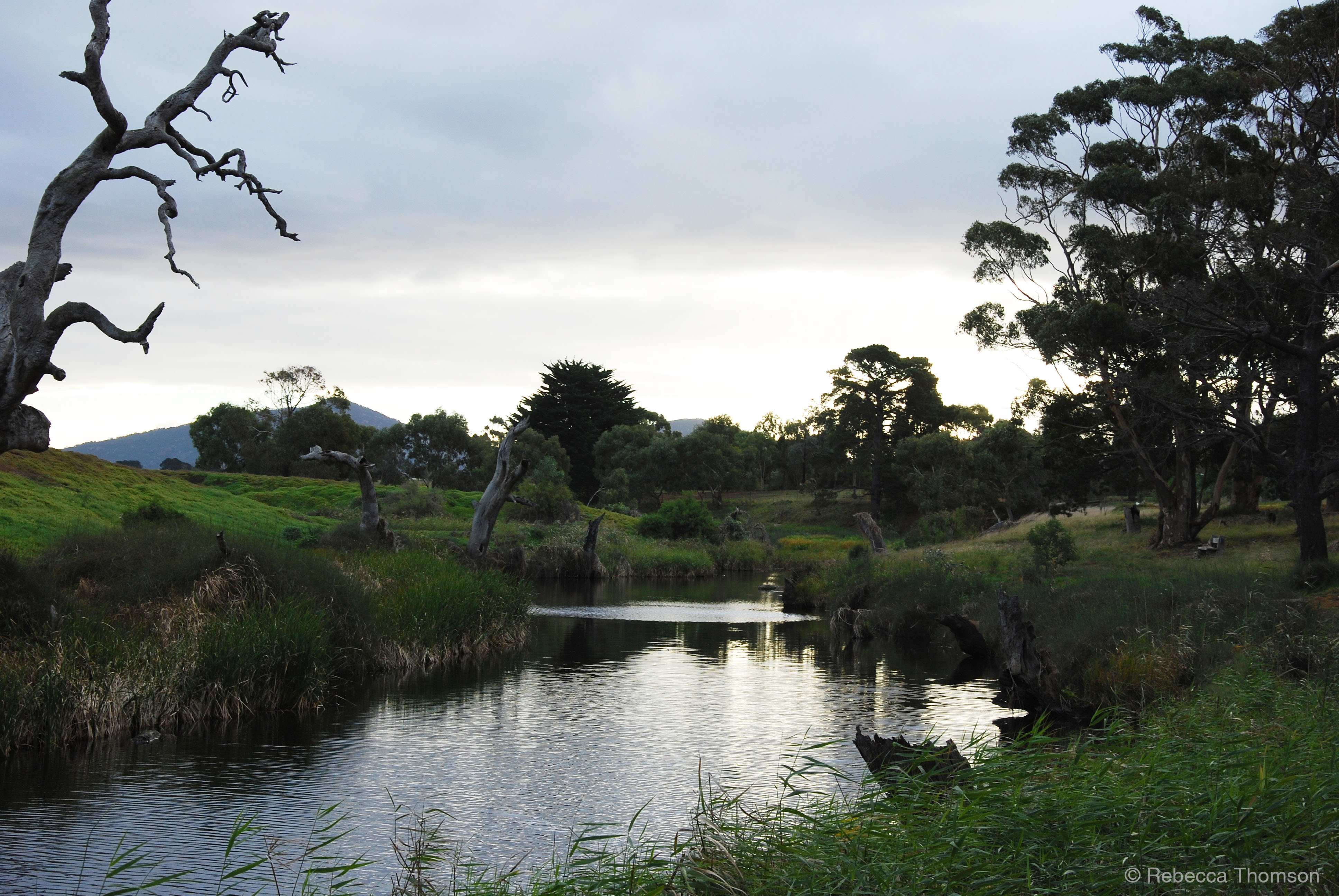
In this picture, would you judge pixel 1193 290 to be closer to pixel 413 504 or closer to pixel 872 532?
pixel 872 532

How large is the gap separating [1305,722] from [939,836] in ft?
16.8

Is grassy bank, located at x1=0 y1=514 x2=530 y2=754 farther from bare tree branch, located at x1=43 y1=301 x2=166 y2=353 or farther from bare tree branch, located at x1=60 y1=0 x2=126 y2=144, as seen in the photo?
bare tree branch, located at x1=60 y1=0 x2=126 y2=144

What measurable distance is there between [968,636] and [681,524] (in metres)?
43.6

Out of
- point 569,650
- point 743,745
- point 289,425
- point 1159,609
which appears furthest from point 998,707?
point 289,425

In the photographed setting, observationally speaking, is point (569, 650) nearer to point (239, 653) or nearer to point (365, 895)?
point (239, 653)

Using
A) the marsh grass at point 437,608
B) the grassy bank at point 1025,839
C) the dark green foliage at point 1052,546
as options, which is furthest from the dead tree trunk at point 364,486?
the grassy bank at point 1025,839

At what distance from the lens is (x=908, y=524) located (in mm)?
85188

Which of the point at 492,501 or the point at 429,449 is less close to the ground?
the point at 429,449

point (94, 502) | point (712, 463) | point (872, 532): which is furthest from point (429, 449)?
point (94, 502)

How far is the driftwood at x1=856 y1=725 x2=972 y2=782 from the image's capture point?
8898 millimetres

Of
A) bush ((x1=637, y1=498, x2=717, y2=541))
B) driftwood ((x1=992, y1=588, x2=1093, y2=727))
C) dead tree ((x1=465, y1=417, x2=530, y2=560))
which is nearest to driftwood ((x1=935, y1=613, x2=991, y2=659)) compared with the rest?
driftwood ((x1=992, y1=588, x2=1093, y2=727))

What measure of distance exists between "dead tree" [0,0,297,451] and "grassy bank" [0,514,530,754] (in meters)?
2.97

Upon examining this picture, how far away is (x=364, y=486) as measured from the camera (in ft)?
105

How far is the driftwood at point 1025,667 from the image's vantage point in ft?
59.7
